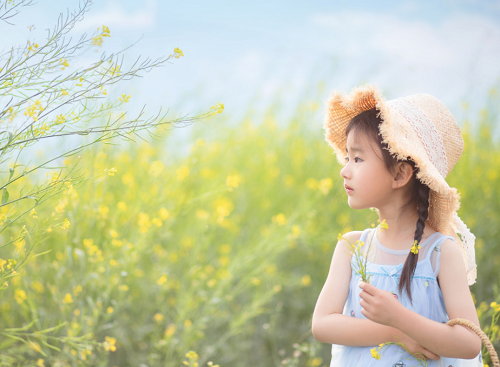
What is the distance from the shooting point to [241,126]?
338cm

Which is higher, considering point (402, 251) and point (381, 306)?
point (402, 251)

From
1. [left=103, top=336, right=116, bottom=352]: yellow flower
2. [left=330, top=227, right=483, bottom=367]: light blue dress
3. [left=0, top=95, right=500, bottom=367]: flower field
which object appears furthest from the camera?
[left=0, top=95, right=500, bottom=367]: flower field

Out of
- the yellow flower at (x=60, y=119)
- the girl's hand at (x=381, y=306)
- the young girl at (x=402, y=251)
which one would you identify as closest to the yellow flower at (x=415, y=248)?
the young girl at (x=402, y=251)

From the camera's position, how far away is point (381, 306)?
891mm

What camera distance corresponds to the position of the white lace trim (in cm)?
105

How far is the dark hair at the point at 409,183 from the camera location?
1.01m

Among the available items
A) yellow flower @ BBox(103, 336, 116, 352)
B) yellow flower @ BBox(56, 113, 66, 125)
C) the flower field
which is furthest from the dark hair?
yellow flower @ BBox(103, 336, 116, 352)

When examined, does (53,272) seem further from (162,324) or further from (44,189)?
(44,189)

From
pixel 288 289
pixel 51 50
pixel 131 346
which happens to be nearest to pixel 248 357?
pixel 288 289

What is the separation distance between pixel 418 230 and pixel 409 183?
5.2 inches

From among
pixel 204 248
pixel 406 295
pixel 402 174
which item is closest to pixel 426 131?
pixel 402 174

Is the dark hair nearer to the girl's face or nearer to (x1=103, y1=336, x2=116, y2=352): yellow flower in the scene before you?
the girl's face

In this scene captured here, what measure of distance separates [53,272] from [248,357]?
119cm

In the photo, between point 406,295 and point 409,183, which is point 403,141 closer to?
point 409,183
